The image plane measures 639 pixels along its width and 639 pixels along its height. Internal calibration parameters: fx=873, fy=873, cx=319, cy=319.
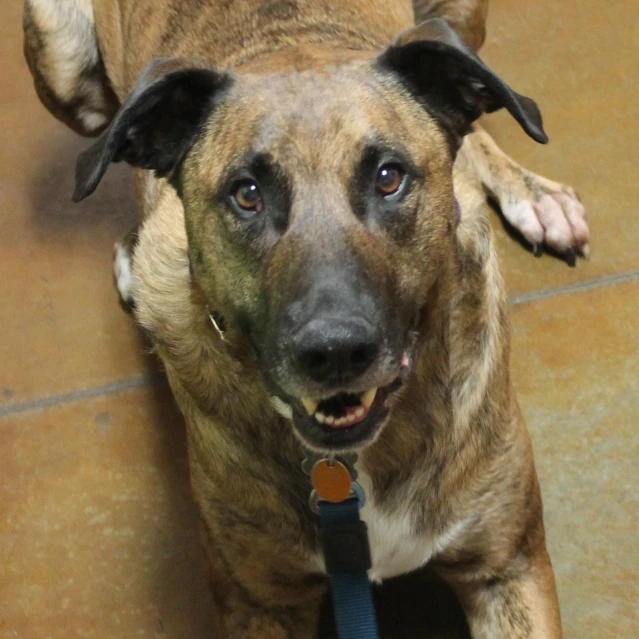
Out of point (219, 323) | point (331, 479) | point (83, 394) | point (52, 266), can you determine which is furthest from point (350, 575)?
point (52, 266)

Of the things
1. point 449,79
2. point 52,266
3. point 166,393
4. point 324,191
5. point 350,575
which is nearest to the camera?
point 324,191

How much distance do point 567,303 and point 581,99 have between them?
0.72 m

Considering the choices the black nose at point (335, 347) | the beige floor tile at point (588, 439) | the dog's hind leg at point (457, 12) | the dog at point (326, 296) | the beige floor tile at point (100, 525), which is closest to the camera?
the black nose at point (335, 347)

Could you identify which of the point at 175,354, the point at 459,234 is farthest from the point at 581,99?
the point at 175,354

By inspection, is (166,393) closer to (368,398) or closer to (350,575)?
(350,575)

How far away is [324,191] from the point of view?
1.27 m

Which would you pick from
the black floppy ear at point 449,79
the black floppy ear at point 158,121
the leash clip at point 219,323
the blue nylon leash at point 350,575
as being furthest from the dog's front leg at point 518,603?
the black floppy ear at point 158,121

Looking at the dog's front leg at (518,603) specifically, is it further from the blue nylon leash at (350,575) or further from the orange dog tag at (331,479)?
the orange dog tag at (331,479)

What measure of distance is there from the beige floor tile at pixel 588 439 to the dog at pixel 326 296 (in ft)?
0.67

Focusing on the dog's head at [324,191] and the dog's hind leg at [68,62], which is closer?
the dog's head at [324,191]

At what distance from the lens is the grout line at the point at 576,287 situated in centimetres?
224

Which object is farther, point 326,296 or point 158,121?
point 158,121

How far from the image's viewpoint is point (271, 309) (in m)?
1.25

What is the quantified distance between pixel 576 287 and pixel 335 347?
1.28 m
